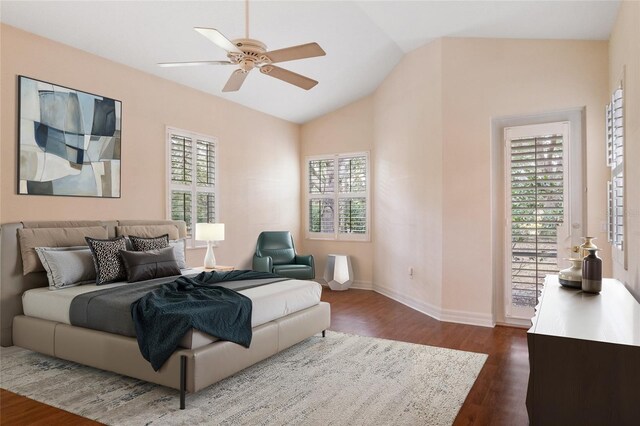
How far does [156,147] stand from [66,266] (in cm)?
192

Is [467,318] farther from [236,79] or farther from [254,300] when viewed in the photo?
[236,79]

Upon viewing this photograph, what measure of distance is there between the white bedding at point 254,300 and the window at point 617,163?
8.42 ft

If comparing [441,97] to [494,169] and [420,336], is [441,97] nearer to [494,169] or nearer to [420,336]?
[494,169]

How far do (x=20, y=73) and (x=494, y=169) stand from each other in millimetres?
4844

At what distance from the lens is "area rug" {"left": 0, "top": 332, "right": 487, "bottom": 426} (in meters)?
2.58

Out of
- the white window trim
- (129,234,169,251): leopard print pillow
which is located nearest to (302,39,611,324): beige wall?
the white window trim

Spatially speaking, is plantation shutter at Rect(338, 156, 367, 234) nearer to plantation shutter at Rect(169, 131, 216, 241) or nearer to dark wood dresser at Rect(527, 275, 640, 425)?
plantation shutter at Rect(169, 131, 216, 241)

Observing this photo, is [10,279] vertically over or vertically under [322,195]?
under

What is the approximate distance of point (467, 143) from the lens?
4.79 m

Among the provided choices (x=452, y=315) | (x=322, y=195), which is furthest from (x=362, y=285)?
(x=452, y=315)

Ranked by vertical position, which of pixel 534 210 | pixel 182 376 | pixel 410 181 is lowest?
pixel 182 376

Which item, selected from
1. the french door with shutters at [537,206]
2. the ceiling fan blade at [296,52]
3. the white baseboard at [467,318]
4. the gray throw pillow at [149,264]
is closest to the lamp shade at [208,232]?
the gray throw pillow at [149,264]

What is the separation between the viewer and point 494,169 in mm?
4734

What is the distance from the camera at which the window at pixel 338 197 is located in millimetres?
7102
